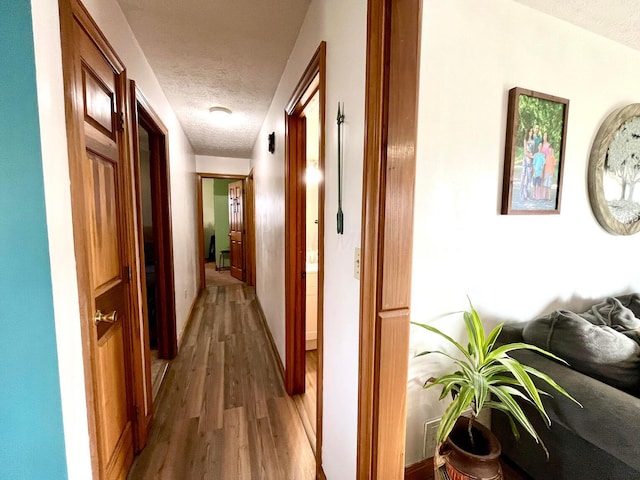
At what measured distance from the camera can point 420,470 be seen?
1.36 metres

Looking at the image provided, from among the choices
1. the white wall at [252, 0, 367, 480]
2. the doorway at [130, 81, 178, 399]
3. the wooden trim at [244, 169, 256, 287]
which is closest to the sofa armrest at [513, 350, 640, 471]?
the white wall at [252, 0, 367, 480]

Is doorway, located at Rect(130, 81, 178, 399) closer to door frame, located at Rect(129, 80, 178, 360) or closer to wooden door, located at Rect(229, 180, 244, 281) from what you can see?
door frame, located at Rect(129, 80, 178, 360)

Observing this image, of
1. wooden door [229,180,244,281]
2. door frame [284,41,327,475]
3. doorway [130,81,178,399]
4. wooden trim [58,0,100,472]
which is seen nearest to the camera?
wooden trim [58,0,100,472]

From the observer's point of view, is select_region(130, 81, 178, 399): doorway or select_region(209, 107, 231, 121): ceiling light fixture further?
select_region(209, 107, 231, 121): ceiling light fixture

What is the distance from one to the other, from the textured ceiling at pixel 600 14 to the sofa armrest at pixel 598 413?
5.84 feet

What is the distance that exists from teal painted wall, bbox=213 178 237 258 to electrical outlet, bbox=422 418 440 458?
20.6 ft

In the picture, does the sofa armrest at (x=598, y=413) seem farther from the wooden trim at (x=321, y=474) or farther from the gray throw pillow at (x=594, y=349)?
the wooden trim at (x=321, y=474)

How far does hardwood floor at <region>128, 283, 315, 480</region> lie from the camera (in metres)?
1.45

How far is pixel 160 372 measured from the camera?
227 centimetres

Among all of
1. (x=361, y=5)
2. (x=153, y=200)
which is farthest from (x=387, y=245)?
(x=153, y=200)

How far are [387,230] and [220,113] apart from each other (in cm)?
263

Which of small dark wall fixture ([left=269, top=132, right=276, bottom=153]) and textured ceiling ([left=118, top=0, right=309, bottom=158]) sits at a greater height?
textured ceiling ([left=118, top=0, right=309, bottom=158])

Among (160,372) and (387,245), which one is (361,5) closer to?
(387,245)

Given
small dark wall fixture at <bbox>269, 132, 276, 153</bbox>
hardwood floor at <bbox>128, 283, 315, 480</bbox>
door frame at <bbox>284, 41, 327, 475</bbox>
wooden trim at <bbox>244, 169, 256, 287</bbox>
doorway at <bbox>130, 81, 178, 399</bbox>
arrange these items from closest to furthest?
1. hardwood floor at <bbox>128, 283, 315, 480</bbox>
2. door frame at <bbox>284, 41, 327, 475</bbox>
3. doorway at <bbox>130, 81, 178, 399</bbox>
4. small dark wall fixture at <bbox>269, 132, 276, 153</bbox>
5. wooden trim at <bbox>244, 169, 256, 287</bbox>
